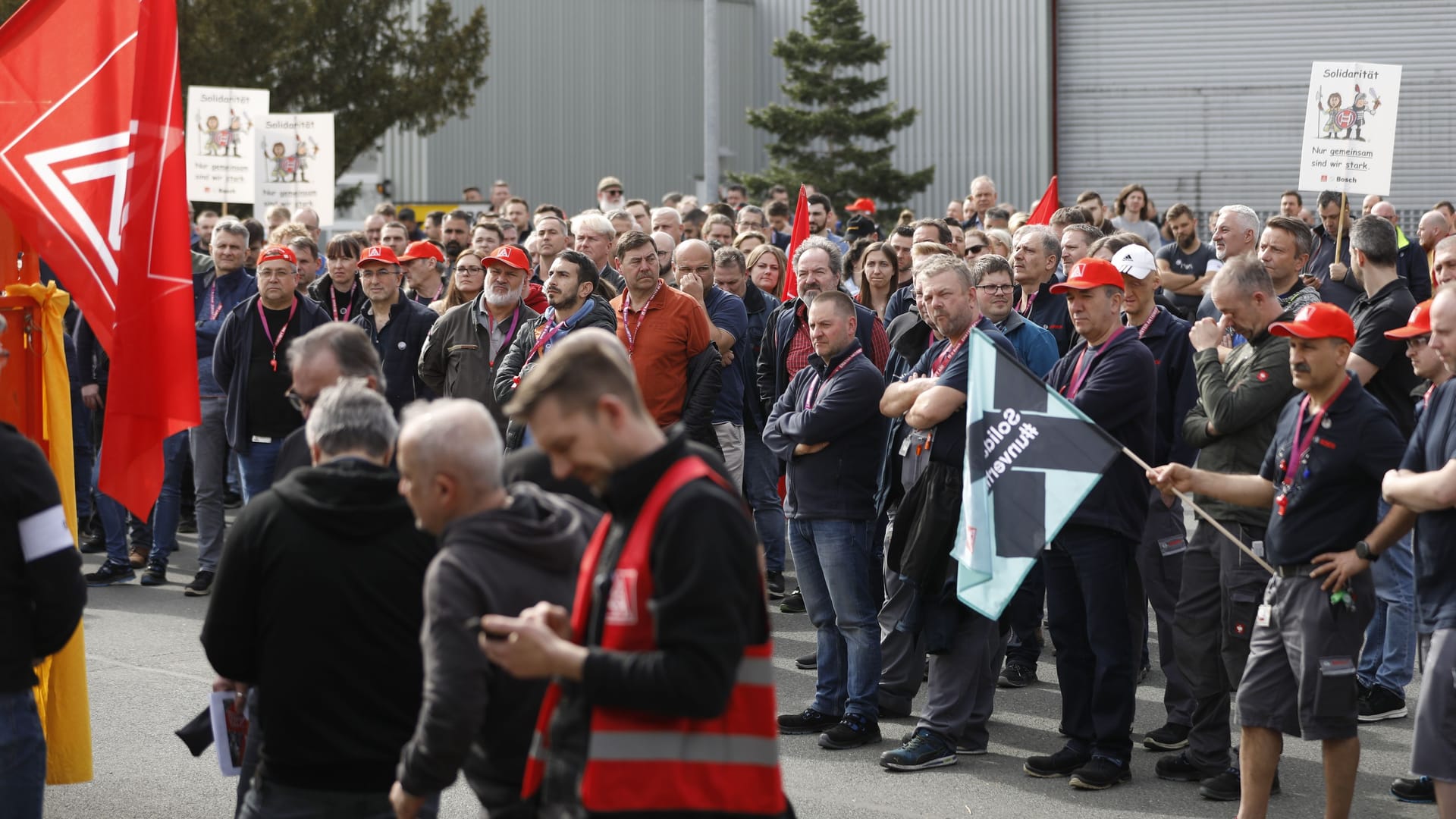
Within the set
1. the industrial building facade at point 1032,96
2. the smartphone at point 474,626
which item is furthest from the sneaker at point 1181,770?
the industrial building facade at point 1032,96

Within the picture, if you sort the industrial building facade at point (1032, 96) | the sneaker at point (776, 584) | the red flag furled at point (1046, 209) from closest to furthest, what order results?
the sneaker at point (776, 584) → the red flag furled at point (1046, 209) → the industrial building facade at point (1032, 96)

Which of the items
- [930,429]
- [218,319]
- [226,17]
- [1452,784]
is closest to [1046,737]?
[930,429]

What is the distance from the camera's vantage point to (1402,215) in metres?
30.4

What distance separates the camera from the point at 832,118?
30484 millimetres

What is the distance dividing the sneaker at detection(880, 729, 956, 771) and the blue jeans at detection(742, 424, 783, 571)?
373 centimetres

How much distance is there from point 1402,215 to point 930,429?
2635 cm

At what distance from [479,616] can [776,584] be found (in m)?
7.04

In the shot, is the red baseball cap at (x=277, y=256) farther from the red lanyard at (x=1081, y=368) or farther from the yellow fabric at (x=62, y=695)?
the red lanyard at (x=1081, y=368)

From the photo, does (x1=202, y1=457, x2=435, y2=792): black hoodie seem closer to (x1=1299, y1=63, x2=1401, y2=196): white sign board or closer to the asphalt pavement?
the asphalt pavement

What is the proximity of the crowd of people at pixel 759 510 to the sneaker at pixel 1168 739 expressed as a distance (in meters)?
0.01

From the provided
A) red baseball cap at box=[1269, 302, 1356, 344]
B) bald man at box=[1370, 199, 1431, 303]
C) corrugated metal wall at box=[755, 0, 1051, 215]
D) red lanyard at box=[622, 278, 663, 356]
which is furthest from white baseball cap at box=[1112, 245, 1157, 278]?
corrugated metal wall at box=[755, 0, 1051, 215]

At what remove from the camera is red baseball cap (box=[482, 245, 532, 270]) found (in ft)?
30.3

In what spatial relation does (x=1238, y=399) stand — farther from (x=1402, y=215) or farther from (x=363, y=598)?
(x=1402, y=215)

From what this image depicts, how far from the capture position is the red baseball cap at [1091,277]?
6777 mm
